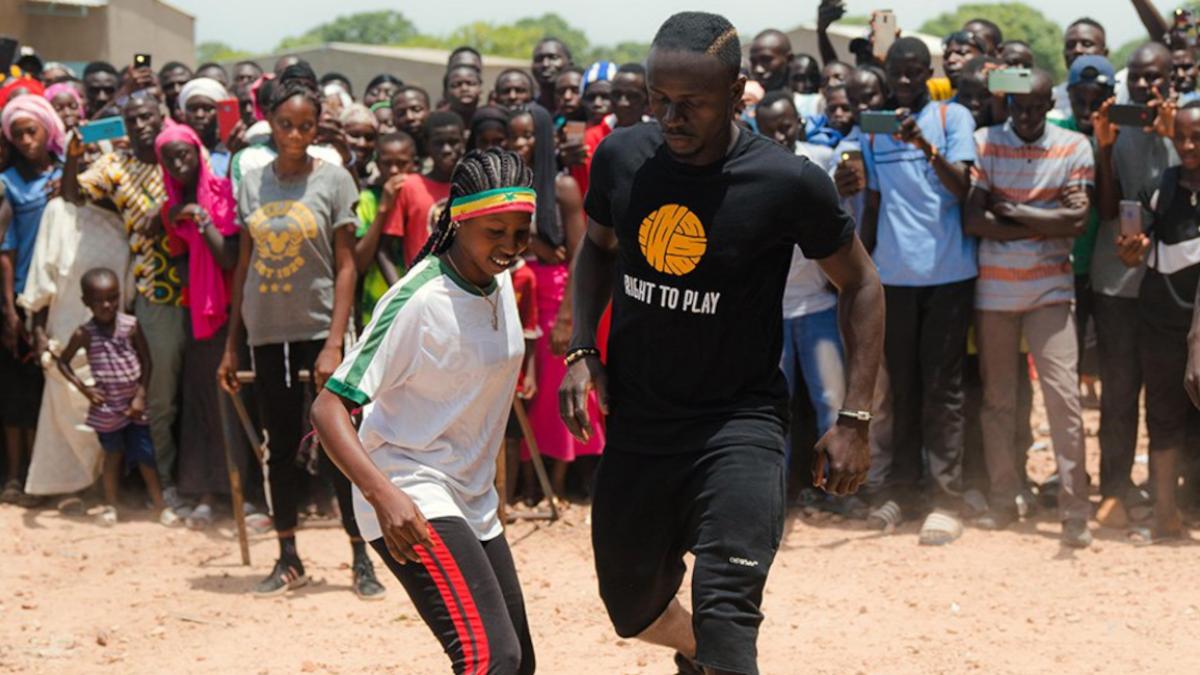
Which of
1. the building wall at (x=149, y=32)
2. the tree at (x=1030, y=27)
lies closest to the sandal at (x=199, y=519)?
the building wall at (x=149, y=32)

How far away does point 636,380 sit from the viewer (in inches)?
180

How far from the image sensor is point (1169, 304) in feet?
25.6

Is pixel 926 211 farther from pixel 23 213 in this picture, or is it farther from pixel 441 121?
pixel 23 213

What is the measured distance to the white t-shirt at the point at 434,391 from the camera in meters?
4.27

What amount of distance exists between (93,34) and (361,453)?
18818 millimetres

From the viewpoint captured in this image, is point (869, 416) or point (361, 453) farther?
point (869, 416)

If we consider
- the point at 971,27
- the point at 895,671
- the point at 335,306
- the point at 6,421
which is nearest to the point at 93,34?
the point at 6,421

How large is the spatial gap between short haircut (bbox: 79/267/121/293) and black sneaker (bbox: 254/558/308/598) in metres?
2.27

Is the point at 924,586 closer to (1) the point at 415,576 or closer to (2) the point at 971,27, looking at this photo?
(1) the point at 415,576

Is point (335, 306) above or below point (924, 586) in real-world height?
above

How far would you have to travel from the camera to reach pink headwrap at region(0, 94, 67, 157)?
8.95 meters

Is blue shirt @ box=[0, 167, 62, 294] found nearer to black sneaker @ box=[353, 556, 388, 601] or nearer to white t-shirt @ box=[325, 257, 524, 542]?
black sneaker @ box=[353, 556, 388, 601]

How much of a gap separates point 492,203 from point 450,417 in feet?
2.04

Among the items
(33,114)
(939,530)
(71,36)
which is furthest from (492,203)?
(71,36)
